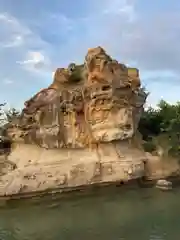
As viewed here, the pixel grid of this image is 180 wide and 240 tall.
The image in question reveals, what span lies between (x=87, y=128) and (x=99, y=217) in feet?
20.1

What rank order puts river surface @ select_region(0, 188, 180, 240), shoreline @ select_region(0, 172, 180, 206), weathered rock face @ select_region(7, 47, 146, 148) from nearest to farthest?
1. river surface @ select_region(0, 188, 180, 240)
2. shoreline @ select_region(0, 172, 180, 206)
3. weathered rock face @ select_region(7, 47, 146, 148)

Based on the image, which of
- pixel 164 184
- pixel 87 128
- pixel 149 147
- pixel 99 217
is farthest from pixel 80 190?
pixel 149 147

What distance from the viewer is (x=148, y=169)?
1805 centimetres

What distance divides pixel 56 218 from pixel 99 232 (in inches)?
92.2

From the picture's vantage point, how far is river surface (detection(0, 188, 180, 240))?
10.6m

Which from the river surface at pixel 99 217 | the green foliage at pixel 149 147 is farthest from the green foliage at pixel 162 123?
the river surface at pixel 99 217

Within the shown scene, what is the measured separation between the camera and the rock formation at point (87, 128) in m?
17.1

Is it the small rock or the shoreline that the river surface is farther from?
the small rock

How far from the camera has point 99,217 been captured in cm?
1248

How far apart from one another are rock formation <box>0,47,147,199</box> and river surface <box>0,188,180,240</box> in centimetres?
131

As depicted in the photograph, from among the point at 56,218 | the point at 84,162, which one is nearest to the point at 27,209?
the point at 56,218

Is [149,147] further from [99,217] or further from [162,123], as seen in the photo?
[99,217]

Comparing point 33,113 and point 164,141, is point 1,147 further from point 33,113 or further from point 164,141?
point 164,141

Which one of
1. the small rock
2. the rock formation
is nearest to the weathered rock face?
the rock formation
